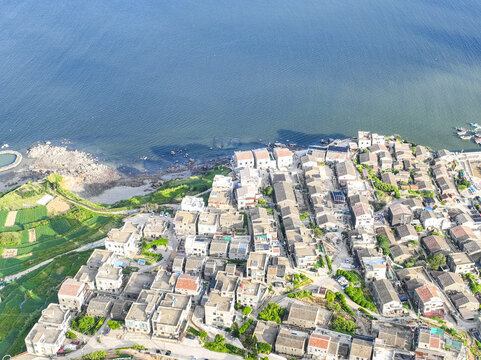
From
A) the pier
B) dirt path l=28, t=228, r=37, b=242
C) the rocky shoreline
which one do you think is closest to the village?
dirt path l=28, t=228, r=37, b=242

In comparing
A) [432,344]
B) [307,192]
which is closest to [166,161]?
[307,192]

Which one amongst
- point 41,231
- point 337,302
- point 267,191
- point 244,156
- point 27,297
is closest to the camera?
point 337,302

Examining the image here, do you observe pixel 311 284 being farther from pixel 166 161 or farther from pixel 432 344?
pixel 166 161

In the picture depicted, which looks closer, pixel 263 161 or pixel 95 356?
pixel 95 356

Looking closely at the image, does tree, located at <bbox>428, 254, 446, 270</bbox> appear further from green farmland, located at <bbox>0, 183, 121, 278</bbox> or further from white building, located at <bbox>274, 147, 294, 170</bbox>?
green farmland, located at <bbox>0, 183, 121, 278</bbox>

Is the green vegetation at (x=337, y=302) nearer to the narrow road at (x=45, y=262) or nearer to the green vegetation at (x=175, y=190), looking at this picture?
the green vegetation at (x=175, y=190)

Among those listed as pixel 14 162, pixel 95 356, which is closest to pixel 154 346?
pixel 95 356

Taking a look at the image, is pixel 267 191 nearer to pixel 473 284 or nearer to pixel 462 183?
pixel 473 284
